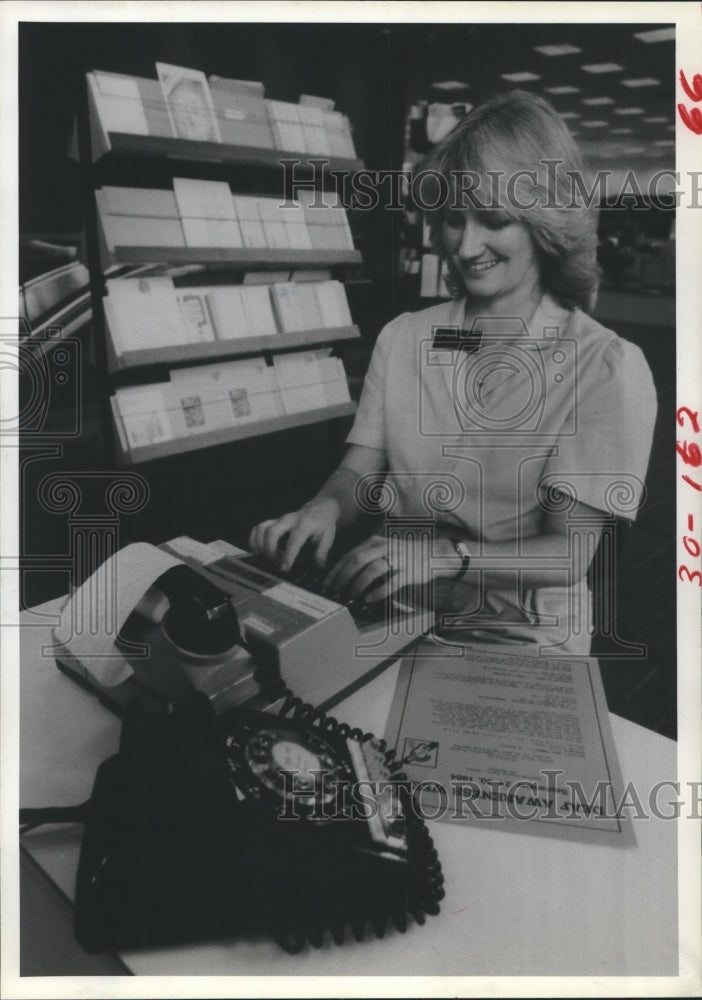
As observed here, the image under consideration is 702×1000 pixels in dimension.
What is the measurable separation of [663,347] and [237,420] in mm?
856

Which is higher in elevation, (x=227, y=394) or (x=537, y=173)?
(x=537, y=173)

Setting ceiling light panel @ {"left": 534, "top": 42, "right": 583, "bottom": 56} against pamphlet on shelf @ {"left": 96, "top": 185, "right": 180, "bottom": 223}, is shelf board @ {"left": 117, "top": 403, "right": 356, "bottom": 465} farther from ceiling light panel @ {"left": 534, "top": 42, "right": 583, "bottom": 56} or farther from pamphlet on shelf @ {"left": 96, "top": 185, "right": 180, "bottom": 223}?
ceiling light panel @ {"left": 534, "top": 42, "right": 583, "bottom": 56}

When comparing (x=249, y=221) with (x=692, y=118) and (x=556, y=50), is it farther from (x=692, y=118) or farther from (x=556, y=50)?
(x=692, y=118)

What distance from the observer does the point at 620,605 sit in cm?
155

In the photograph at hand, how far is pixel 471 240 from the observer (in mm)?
1472

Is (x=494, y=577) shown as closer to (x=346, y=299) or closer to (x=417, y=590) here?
(x=417, y=590)

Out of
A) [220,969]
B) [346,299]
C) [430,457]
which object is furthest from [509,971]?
[346,299]

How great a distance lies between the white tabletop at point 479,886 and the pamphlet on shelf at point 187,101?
991 millimetres

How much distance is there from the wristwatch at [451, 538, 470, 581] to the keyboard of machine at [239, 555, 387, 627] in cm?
16

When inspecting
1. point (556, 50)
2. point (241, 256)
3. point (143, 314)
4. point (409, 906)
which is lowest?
point (409, 906)

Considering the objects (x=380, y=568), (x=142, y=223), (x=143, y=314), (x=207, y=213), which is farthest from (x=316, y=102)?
(x=380, y=568)

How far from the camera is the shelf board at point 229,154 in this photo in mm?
1446

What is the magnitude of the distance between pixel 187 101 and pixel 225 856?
1274 mm

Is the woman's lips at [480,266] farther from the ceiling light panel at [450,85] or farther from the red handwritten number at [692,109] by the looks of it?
the red handwritten number at [692,109]
